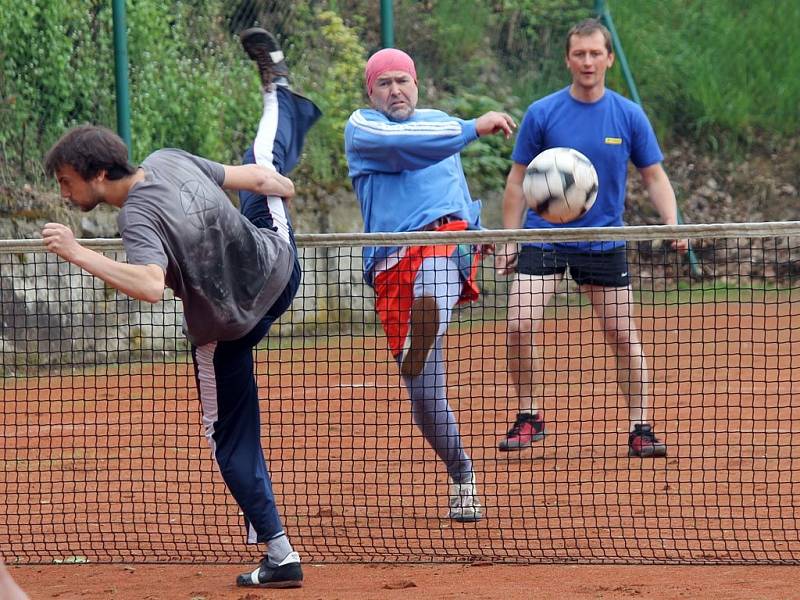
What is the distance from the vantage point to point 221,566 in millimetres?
5605

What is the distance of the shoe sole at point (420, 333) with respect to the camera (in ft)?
20.1

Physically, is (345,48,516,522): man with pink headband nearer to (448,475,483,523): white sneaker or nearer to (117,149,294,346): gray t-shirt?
(448,475,483,523): white sneaker

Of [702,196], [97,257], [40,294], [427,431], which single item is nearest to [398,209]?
[427,431]

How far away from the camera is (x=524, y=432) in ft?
24.3

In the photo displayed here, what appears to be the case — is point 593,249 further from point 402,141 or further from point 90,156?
point 90,156

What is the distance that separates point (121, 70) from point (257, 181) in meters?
6.63

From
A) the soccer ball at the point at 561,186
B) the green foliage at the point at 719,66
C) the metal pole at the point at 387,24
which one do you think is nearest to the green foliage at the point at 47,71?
the metal pole at the point at 387,24

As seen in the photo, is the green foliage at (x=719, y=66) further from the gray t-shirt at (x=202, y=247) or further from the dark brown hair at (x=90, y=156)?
the dark brown hair at (x=90, y=156)

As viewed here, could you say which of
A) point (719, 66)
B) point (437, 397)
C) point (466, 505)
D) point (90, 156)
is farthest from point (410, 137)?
point (719, 66)

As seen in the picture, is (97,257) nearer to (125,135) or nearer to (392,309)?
(392,309)

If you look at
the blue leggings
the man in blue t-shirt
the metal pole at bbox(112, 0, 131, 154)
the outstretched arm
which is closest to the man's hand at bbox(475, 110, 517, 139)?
the outstretched arm

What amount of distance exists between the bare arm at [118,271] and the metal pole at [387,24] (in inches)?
334

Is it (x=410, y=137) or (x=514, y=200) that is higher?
(x=410, y=137)

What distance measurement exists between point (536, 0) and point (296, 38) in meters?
3.04
